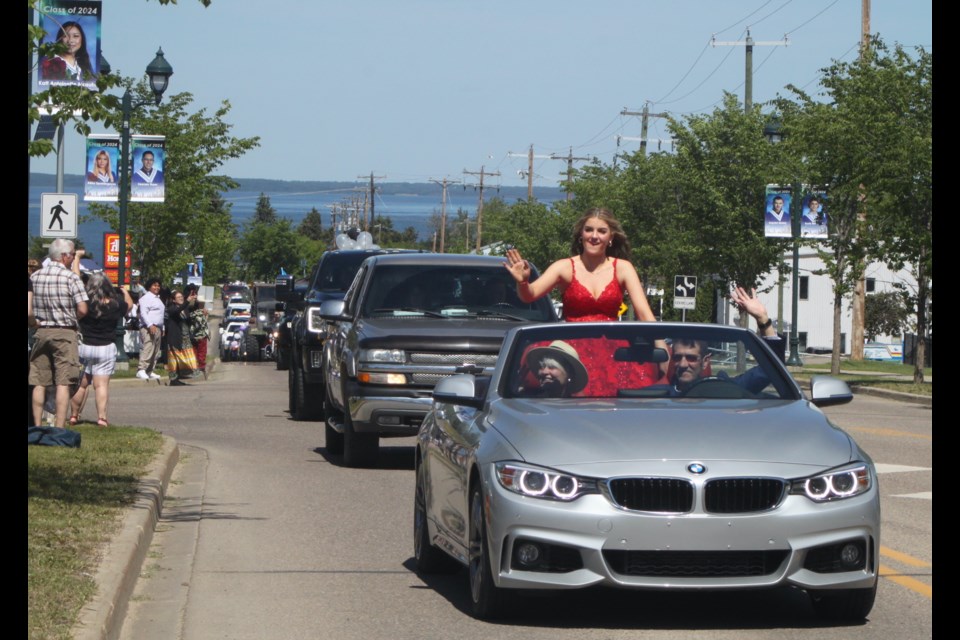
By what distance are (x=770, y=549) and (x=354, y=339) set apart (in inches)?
322

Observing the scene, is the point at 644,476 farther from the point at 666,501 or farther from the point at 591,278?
the point at 591,278

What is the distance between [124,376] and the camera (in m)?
30.6

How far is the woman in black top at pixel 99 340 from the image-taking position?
57.2 feet

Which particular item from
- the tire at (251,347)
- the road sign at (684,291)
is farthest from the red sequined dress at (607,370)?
the tire at (251,347)

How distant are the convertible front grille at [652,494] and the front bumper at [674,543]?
50 millimetres

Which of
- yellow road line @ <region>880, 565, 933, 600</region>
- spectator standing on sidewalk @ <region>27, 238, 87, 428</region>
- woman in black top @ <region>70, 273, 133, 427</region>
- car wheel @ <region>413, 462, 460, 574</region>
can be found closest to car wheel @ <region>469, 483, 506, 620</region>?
car wheel @ <region>413, 462, 460, 574</region>

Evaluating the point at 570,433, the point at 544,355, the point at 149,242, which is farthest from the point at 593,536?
the point at 149,242

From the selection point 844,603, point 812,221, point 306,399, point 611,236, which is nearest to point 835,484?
point 844,603

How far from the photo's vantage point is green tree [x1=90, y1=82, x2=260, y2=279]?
142 feet

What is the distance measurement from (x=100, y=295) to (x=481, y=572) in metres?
11.0

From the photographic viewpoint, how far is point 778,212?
44125 mm

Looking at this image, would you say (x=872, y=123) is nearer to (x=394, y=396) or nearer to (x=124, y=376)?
(x=124, y=376)

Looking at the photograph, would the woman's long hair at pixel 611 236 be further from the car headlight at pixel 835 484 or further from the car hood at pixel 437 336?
the car headlight at pixel 835 484

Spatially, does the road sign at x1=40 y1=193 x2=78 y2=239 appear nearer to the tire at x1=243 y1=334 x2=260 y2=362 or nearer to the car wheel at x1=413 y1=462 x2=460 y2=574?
the car wheel at x1=413 y1=462 x2=460 y2=574
